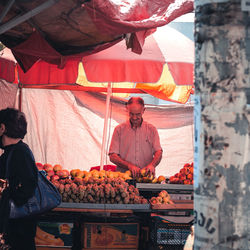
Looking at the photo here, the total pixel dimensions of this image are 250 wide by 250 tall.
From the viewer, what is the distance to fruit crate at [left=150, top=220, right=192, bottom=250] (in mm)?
5289

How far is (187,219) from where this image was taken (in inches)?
212

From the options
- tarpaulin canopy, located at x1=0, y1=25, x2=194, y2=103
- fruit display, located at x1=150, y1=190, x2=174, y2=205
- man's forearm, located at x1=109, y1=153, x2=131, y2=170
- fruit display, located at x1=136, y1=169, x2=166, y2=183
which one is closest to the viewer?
fruit display, located at x1=150, y1=190, x2=174, y2=205

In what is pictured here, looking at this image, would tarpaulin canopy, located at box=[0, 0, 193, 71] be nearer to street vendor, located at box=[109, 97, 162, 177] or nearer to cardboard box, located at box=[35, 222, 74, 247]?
street vendor, located at box=[109, 97, 162, 177]

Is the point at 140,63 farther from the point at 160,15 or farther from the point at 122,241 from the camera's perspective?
the point at 122,241

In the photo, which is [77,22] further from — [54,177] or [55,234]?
[55,234]

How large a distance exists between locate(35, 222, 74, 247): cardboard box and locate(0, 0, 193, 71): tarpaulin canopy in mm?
2060

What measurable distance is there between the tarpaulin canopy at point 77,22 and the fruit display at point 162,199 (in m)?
1.77

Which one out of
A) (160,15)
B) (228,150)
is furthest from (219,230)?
(160,15)

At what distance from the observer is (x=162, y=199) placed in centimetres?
534

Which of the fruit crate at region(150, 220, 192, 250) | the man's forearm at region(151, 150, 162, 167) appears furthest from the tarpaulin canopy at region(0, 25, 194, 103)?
the fruit crate at region(150, 220, 192, 250)

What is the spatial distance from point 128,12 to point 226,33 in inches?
130

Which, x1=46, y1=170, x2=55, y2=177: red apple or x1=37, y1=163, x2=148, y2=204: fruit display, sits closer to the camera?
x1=37, y1=163, x2=148, y2=204: fruit display

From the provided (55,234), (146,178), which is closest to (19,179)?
(55,234)

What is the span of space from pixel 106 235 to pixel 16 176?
5.35 ft
